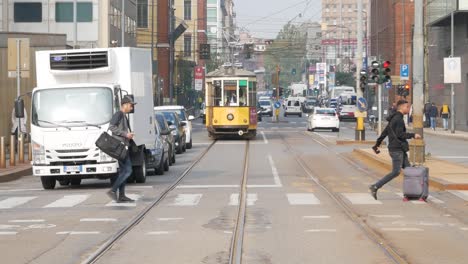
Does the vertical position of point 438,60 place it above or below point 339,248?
above

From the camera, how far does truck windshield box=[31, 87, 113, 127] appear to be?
2216cm

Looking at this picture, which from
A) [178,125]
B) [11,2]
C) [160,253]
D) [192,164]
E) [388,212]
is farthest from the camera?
[11,2]

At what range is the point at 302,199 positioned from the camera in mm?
19922

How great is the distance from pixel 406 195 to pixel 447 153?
67.5 ft

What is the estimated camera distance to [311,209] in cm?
1794

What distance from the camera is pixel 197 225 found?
15492 mm

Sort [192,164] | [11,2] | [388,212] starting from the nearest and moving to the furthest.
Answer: [388,212] < [192,164] < [11,2]

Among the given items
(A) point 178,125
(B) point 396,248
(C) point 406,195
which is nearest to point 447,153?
(A) point 178,125

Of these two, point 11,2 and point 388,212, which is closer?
point 388,212

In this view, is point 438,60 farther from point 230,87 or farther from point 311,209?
point 311,209

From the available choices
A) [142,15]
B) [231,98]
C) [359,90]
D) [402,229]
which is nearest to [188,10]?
[142,15]

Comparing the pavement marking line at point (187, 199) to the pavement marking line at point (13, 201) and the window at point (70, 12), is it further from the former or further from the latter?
the window at point (70, 12)

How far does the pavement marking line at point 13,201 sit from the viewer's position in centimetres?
1924

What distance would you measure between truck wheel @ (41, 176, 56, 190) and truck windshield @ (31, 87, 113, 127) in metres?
1.40
